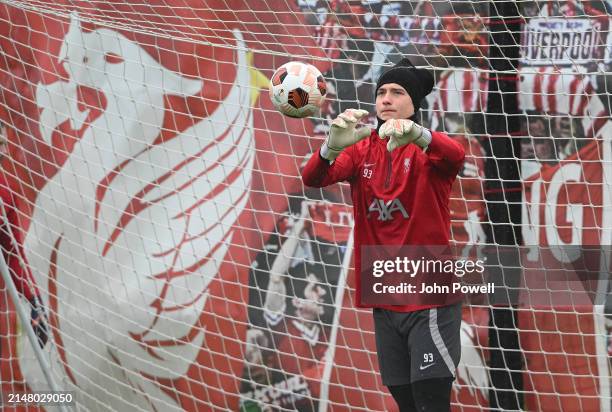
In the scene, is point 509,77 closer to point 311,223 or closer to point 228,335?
point 311,223

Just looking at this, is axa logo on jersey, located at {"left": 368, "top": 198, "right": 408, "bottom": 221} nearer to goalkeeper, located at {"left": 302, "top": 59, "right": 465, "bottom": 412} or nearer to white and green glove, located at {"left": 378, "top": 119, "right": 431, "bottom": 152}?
goalkeeper, located at {"left": 302, "top": 59, "right": 465, "bottom": 412}

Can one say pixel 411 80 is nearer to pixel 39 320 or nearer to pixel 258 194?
pixel 258 194

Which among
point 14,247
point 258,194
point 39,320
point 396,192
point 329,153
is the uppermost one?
point 329,153

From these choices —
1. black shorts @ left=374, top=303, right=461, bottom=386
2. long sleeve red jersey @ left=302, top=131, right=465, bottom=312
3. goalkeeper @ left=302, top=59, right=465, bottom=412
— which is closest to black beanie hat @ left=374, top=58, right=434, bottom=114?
goalkeeper @ left=302, top=59, right=465, bottom=412

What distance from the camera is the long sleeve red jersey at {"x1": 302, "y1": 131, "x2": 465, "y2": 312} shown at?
294 centimetres

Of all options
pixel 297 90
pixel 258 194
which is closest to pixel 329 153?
pixel 297 90

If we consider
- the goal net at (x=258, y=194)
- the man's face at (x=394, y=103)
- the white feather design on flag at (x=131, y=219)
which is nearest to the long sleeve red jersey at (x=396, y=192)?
the man's face at (x=394, y=103)

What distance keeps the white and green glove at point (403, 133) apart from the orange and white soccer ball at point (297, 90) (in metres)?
0.35

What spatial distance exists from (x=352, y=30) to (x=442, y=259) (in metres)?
1.30

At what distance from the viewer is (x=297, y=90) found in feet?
9.83

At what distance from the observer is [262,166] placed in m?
4.10

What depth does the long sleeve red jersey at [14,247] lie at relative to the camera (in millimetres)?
4215

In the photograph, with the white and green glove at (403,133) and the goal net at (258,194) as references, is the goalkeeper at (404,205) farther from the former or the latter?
the goal net at (258,194)

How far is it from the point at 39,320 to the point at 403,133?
2267 mm
